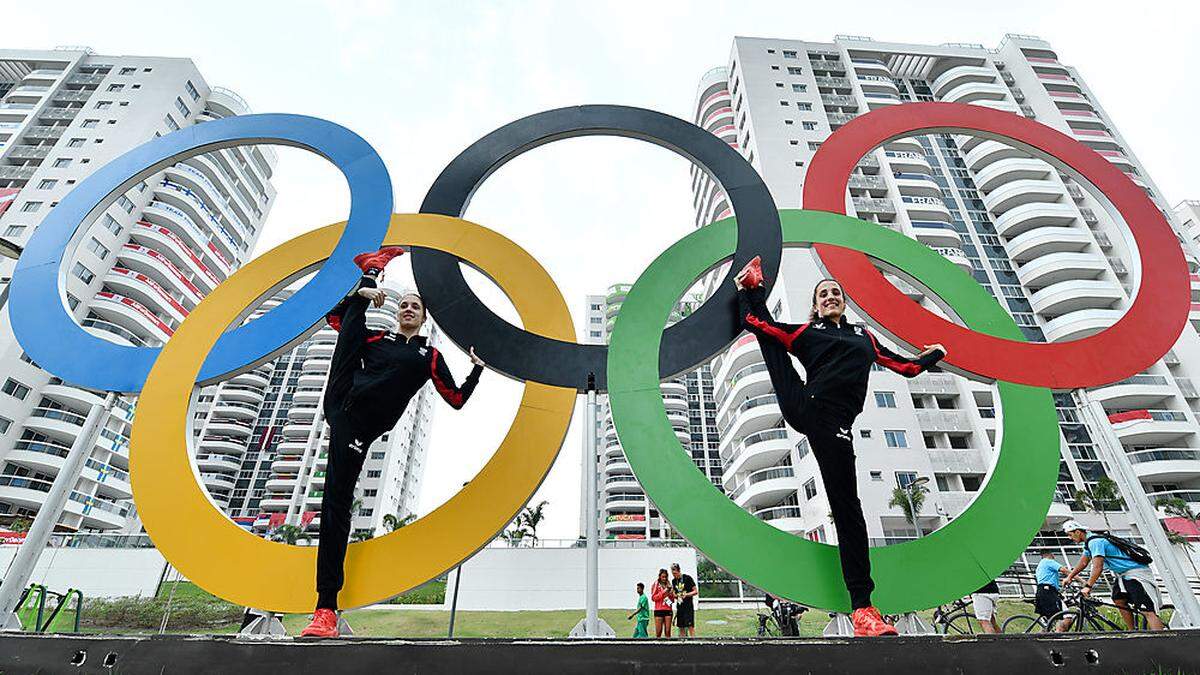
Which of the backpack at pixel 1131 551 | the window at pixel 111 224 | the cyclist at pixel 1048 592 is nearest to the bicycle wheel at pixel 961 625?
A: the cyclist at pixel 1048 592

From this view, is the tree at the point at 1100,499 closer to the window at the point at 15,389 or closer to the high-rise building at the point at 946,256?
the high-rise building at the point at 946,256

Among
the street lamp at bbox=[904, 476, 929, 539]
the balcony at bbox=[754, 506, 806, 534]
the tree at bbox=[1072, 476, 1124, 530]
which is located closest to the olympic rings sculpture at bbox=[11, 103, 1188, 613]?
the street lamp at bbox=[904, 476, 929, 539]

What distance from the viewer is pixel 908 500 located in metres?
26.0

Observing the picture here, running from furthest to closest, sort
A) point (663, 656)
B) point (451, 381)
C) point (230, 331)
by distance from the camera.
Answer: point (230, 331)
point (451, 381)
point (663, 656)

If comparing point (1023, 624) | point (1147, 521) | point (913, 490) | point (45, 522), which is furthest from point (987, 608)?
point (913, 490)

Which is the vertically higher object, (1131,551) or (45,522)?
Answer: (45,522)

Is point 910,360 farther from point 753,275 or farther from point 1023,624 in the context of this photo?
point 1023,624

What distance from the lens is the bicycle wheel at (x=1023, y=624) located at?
685cm

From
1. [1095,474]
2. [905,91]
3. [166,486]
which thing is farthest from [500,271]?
[905,91]

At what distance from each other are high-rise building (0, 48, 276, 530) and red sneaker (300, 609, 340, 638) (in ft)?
124

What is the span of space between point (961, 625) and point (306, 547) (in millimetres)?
9216

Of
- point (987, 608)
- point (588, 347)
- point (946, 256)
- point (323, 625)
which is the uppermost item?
point (946, 256)

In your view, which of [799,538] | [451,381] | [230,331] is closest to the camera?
[799,538]

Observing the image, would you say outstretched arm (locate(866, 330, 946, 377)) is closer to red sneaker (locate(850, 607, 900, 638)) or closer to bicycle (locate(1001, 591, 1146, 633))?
red sneaker (locate(850, 607, 900, 638))
